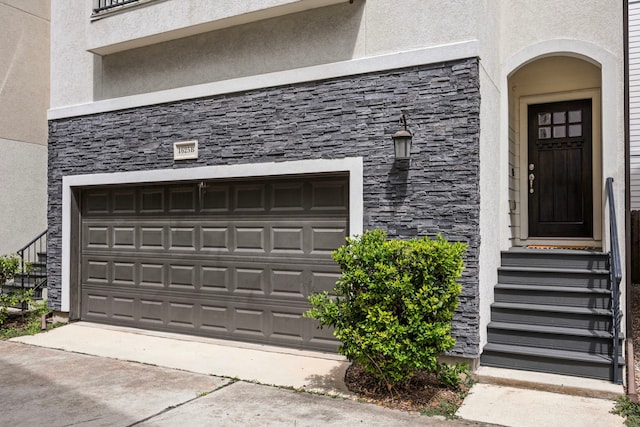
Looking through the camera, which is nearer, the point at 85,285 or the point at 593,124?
the point at 593,124

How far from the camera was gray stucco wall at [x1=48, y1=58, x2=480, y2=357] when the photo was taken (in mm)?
4941

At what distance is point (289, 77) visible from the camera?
19.2 ft

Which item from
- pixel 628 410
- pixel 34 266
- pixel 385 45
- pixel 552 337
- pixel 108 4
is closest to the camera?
pixel 628 410

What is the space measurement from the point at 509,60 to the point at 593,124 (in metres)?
1.49

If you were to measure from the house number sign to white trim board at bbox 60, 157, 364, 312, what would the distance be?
175 millimetres

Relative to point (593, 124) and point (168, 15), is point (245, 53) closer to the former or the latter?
point (168, 15)

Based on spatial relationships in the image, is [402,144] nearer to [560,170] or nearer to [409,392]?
[409,392]

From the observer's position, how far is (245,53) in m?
6.25

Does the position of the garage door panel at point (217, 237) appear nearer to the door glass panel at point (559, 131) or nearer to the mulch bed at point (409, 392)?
the mulch bed at point (409, 392)

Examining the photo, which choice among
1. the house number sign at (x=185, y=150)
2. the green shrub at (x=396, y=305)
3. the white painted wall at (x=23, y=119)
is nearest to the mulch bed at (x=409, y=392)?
the green shrub at (x=396, y=305)

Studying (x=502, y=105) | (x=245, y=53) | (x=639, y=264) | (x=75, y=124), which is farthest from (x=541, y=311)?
(x=75, y=124)

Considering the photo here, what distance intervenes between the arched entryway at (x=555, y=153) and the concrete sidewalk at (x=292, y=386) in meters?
2.58

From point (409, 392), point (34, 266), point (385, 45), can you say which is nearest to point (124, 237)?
point (34, 266)

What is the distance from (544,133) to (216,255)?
185 inches
